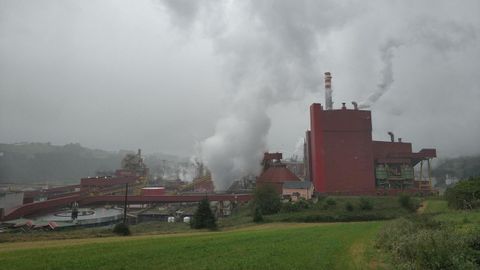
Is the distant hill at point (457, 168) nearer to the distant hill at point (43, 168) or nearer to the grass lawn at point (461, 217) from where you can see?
the grass lawn at point (461, 217)

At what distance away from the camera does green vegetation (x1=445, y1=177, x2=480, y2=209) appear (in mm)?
31641

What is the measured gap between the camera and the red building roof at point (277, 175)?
5403 centimetres

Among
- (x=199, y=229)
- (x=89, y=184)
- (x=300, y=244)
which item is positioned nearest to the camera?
(x=300, y=244)

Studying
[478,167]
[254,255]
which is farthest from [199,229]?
[478,167]

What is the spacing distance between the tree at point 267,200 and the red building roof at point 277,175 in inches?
470

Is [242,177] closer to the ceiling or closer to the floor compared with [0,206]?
closer to the ceiling

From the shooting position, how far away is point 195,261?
40.6 feet

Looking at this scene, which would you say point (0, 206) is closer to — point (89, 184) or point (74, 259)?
point (89, 184)

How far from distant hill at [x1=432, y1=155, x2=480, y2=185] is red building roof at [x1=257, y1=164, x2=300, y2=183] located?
6229cm

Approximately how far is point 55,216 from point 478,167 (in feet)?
331

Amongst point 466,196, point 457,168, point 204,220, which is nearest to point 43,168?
point 204,220

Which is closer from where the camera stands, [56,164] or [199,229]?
[199,229]

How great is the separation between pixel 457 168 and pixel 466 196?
79911 mm

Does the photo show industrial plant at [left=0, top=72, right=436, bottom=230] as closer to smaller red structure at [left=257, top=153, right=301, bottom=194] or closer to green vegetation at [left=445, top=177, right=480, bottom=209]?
smaller red structure at [left=257, top=153, right=301, bottom=194]
